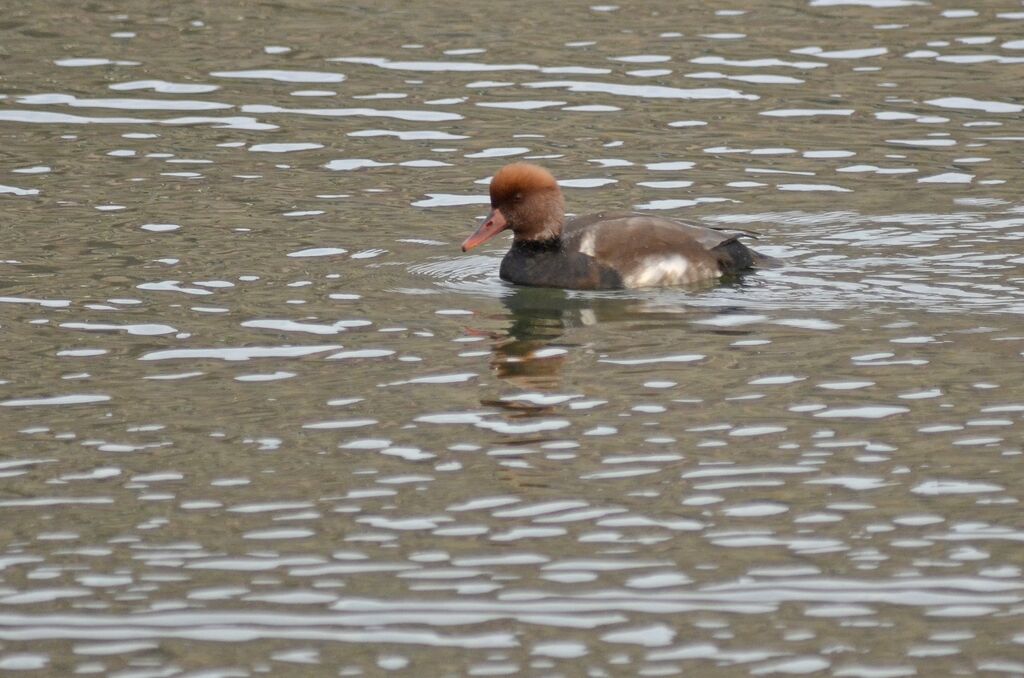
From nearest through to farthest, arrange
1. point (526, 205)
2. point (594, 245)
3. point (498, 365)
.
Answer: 1. point (498, 365)
2. point (594, 245)
3. point (526, 205)

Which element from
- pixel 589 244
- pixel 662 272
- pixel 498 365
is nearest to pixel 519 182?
pixel 589 244

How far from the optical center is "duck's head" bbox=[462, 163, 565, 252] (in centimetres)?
1227

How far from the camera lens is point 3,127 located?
1642 cm

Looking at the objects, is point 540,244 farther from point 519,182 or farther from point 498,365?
point 498,365

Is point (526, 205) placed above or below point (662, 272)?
above

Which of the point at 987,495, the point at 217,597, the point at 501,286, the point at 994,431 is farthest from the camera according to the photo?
the point at 501,286

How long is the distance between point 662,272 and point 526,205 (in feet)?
3.29

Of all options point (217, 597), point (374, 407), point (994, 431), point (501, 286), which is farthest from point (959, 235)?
point (217, 597)

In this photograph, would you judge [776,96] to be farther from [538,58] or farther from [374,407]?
[374,407]

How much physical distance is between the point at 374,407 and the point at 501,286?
3045mm

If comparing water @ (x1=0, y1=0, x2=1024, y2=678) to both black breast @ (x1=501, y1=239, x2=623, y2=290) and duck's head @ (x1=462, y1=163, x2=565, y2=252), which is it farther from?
duck's head @ (x1=462, y1=163, x2=565, y2=252)

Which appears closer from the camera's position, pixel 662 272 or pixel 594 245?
pixel 662 272

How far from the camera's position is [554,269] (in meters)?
12.1

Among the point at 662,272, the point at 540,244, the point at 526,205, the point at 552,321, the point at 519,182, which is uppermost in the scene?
the point at 519,182
